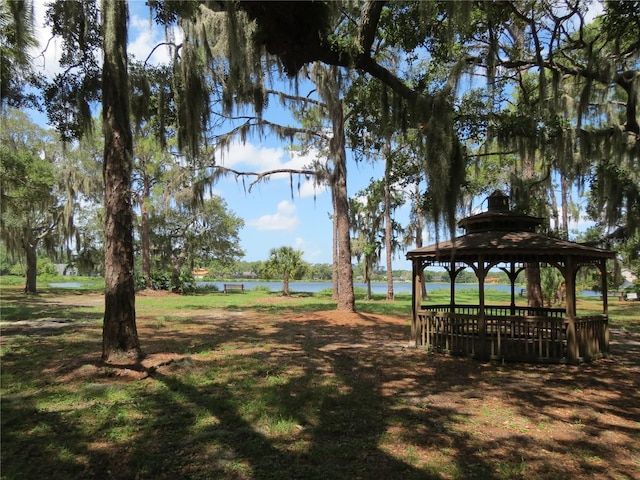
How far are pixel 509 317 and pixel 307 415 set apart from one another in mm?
4911

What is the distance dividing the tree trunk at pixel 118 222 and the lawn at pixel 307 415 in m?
0.53

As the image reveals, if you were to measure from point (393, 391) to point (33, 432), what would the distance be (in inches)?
163

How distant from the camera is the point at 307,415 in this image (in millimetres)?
4508

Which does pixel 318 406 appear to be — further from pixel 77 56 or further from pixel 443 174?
pixel 77 56

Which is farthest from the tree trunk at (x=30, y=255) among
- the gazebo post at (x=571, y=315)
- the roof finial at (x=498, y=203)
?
the gazebo post at (x=571, y=315)

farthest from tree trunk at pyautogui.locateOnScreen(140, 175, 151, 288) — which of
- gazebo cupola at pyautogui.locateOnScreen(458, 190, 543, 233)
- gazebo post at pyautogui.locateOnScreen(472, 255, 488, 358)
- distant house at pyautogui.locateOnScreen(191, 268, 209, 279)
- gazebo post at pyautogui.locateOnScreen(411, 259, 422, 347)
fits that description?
gazebo post at pyautogui.locateOnScreen(472, 255, 488, 358)

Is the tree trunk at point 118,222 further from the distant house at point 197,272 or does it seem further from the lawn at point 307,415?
the distant house at point 197,272

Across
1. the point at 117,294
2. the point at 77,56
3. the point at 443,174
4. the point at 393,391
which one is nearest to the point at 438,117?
the point at 443,174

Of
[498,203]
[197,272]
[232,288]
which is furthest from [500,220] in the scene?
[197,272]

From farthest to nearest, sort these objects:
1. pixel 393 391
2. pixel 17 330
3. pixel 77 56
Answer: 1. pixel 17 330
2. pixel 77 56
3. pixel 393 391

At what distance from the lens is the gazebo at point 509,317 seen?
7.61m

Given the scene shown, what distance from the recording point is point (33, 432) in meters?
3.89

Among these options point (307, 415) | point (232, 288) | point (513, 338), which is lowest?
point (232, 288)

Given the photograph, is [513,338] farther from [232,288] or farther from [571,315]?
[232,288]
